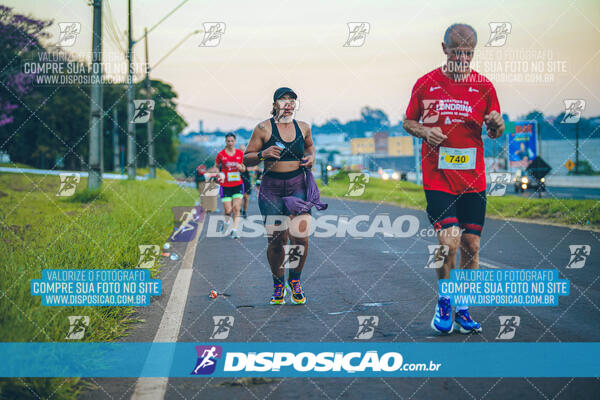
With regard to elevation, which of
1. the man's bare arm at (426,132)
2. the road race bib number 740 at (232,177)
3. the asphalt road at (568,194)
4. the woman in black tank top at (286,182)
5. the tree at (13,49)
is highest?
the tree at (13,49)

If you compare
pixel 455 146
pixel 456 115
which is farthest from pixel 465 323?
pixel 456 115

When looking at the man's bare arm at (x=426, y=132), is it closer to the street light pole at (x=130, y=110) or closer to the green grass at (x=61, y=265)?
the green grass at (x=61, y=265)

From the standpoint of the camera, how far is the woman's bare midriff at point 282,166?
680 centimetres

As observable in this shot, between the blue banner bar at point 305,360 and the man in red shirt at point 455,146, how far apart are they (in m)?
0.64

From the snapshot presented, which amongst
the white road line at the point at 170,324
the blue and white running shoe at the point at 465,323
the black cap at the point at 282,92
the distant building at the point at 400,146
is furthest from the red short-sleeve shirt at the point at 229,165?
the distant building at the point at 400,146

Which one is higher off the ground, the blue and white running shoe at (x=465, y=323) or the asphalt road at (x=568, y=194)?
the blue and white running shoe at (x=465, y=323)

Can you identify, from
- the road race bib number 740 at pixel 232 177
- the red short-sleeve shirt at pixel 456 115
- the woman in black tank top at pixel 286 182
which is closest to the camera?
the red short-sleeve shirt at pixel 456 115

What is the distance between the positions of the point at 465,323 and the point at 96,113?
14997 mm

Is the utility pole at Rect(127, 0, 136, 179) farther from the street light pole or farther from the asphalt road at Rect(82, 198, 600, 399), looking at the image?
the asphalt road at Rect(82, 198, 600, 399)

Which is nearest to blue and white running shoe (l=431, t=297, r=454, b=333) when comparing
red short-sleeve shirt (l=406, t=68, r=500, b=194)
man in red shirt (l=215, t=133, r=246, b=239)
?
red short-sleeve shirt (l=406, t=68, r=500, b=194)

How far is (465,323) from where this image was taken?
18.0 feet

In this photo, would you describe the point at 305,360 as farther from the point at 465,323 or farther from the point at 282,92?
the point at 282,92

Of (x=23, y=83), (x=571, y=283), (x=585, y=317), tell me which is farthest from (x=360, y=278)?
(x=23, y=83)

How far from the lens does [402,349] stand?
5.00 meters
